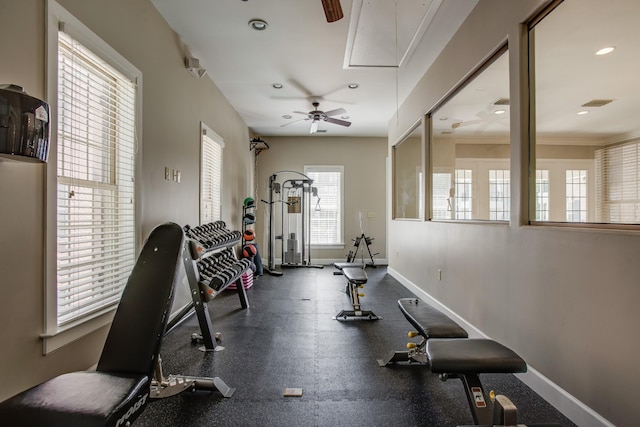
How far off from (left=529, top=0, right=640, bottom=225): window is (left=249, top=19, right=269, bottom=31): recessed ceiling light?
228 cm

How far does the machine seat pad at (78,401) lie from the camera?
1.11 metres

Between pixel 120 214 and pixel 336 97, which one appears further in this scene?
pixel 336 97

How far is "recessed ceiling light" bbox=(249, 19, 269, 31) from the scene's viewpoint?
306 cm

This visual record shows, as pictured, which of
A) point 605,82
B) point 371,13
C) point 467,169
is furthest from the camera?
point 467,169

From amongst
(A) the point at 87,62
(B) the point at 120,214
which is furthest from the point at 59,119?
(B) the point at 120,214

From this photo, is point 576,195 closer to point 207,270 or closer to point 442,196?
point 442,196

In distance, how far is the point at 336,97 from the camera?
5.13 meters

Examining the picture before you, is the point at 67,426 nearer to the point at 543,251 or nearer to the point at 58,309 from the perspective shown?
the point at 58,309

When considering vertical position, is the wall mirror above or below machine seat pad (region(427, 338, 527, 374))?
above

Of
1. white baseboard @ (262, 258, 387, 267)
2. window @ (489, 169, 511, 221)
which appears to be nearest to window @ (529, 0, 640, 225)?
window @ (489, 169, 511, 221)

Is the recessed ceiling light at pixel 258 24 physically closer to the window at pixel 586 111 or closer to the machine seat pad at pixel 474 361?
the window at pixel 586 111

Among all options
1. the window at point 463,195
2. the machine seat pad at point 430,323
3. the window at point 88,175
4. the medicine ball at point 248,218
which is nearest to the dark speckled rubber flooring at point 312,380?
the machine seat pad at point 430,323

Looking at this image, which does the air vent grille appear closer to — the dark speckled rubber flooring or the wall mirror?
the dark speckled rubber flooring

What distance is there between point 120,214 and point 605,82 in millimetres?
3305
